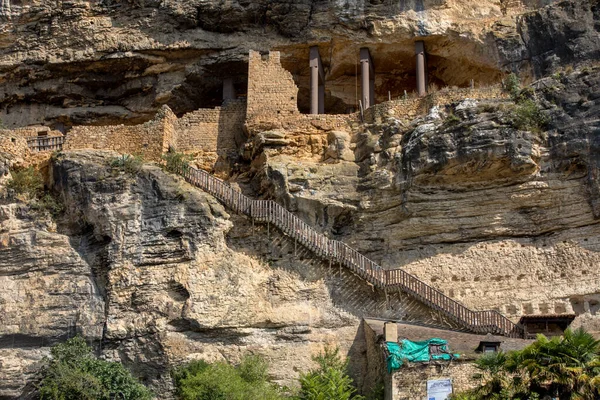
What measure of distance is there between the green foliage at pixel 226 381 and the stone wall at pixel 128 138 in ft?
24.9

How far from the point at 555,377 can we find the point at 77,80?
65.9 ft

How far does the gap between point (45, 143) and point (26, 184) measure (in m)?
2.25

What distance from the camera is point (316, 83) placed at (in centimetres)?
3123

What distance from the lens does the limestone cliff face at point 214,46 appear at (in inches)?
1220

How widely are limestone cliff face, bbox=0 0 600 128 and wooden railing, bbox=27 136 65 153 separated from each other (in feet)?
13.4

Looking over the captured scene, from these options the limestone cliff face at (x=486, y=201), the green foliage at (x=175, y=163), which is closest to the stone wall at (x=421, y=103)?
the limestone cliff face at (x=486, y=201)

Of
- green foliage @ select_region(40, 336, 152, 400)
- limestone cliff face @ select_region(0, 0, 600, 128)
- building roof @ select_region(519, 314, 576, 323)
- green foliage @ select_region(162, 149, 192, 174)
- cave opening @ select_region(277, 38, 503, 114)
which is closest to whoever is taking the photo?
green foliage @ select_region(40, 336, 152, 400)

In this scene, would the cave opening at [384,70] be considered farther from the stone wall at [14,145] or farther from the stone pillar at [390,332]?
the stone pillar at [390,332]

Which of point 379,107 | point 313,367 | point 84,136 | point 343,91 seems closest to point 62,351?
point 313,367

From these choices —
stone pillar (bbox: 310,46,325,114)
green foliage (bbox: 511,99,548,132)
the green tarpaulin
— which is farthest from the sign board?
stone pillar (bbox: 310,46,325,114)

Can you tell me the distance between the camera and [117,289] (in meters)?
24.8

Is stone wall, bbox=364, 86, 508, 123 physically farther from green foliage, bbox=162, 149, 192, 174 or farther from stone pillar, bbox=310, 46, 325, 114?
green foliage, bbox=162, 149, 192, 174

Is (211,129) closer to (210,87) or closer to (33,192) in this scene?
(210,87)

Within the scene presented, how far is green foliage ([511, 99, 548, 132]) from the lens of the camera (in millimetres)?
26234
